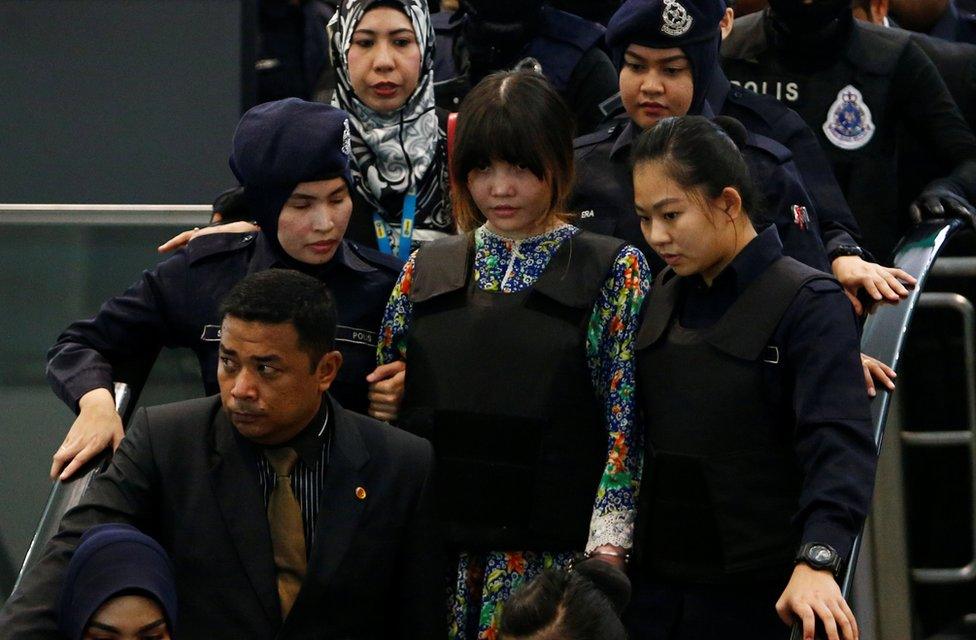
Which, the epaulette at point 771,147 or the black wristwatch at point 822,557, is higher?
the epaulette at point 771,147

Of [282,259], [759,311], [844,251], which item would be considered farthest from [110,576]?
[844,251]

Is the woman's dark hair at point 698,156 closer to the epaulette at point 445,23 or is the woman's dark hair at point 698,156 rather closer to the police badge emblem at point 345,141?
the police badge emblem at point 345,141

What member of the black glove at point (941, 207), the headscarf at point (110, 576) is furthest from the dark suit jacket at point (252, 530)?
the black glove at point (941, 207)

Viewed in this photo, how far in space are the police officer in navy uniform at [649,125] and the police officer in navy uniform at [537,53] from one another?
0.67 metres

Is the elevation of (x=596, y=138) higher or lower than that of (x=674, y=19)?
lower

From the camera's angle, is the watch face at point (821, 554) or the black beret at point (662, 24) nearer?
the watch face at point (821, 554)

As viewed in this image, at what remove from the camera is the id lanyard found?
A: 4.74 meters

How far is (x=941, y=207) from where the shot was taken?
544cm

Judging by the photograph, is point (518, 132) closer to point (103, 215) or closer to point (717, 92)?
point (717, 92)

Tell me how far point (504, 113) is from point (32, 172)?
3137mm

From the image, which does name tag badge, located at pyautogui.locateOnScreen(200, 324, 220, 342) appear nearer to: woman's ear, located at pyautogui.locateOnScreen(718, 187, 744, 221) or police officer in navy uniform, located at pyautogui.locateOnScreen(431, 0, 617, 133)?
woman's ear, located at pyautogui.locateOnScreen(718, 187, 744, 221)

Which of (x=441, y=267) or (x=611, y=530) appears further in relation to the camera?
(x=441, y=267)

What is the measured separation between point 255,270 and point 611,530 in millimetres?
1071

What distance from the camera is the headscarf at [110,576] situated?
11.1 feet
